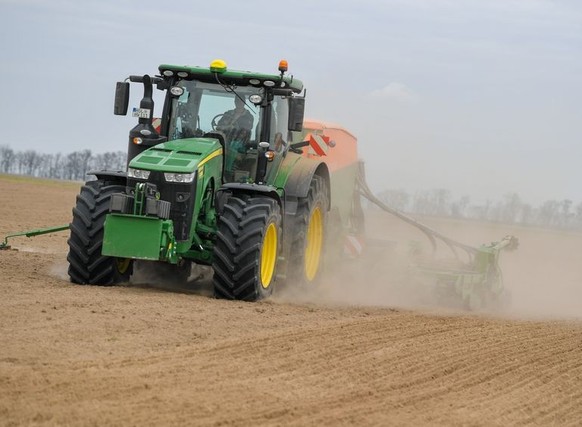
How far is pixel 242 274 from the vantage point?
11273 mm

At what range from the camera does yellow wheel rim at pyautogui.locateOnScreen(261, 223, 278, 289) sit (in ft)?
39.0

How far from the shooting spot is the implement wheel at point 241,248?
36.9ft

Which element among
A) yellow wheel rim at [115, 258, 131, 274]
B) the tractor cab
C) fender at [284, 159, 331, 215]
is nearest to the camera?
yellow wheel rim at [115, 258, 131, 274]

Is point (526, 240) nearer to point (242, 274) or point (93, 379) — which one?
point (242, 274)

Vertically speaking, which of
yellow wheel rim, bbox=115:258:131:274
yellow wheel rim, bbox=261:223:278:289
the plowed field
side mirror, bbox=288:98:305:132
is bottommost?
the plowed field

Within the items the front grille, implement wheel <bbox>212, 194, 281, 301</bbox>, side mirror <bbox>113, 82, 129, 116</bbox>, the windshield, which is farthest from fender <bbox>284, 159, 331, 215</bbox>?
side mirror <bbox>113, 82, 129, 116</bbox>

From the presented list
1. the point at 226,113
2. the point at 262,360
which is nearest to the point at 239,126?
Result: the point at 226,113

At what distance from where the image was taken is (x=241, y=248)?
1125 cm

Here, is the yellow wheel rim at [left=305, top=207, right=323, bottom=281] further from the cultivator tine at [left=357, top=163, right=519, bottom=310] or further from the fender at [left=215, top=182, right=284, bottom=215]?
the fender at [left=215, top=182, right=284, bottom=215]

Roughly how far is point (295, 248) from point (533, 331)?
10.4 ft

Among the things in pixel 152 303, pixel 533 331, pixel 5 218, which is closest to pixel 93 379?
pixel 152 303

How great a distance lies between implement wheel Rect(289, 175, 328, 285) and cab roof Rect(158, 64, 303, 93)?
1483 millimetres

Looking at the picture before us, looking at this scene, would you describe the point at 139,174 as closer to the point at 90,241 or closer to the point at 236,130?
the point at 90,241

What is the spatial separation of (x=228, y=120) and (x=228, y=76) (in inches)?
20.2
